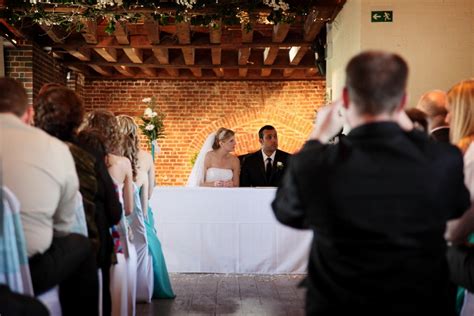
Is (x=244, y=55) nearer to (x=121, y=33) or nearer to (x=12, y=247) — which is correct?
Answer: (x=121, y=33)

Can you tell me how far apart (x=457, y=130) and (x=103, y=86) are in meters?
10.6

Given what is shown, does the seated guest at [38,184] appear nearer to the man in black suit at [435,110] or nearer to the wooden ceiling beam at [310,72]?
the man in black suit at [435,110]

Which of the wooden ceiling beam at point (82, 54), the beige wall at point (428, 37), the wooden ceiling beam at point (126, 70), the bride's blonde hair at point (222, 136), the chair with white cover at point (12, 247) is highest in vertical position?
the wooden ceiling beam at point (82, 54)

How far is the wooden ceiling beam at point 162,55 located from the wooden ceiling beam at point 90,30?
3.37 ft

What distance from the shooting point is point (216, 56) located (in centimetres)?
960

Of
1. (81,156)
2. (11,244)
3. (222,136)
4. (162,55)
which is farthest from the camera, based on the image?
(162,55)

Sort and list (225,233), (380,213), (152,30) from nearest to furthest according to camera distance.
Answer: (380,213) < (225,233) < (152,30)

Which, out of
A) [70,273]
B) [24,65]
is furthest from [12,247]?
[24,65]

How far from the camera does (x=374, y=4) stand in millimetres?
5672

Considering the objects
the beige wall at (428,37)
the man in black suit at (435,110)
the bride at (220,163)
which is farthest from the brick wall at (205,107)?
the man in black suit at (435,110)

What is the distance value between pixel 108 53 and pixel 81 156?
6894 mm

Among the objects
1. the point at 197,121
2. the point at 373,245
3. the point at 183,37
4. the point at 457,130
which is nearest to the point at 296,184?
the point at 373,245

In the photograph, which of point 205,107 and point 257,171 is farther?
point 205,107

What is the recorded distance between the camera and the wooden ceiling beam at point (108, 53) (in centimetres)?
910
